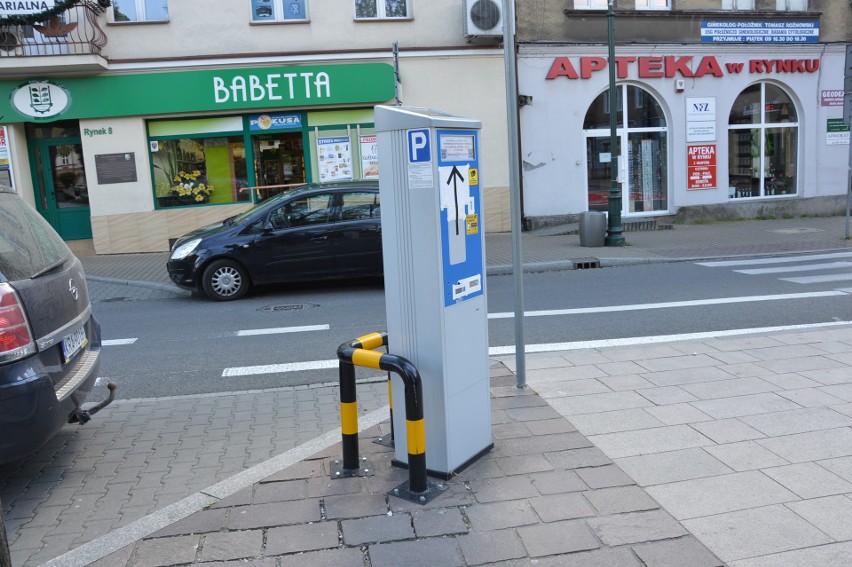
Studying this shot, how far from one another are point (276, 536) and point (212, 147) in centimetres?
1432

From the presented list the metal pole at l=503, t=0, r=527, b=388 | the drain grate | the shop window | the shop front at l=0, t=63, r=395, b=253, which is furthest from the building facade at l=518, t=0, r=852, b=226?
the metal pole at l=503, t=0, r=527, b=388

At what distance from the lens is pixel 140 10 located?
15.9m

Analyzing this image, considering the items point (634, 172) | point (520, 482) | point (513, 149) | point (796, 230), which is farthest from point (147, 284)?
point (796, 230)

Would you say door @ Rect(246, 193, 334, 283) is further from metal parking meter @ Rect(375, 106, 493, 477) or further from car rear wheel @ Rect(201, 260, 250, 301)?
metal parking meter @ Rect(375, 106, 493, 477)

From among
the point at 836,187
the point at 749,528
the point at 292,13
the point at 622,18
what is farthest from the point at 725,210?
the point at 749,528

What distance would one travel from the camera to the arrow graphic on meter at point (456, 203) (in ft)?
12.9

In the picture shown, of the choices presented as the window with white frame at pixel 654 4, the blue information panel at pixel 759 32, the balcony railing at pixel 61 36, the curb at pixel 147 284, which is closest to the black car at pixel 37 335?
the curb at pixel 147 284

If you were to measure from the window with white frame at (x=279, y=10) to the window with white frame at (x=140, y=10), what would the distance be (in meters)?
1.90

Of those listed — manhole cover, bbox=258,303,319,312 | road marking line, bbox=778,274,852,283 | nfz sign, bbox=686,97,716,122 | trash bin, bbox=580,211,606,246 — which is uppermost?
nfz sign, bbox=686,97,716,122

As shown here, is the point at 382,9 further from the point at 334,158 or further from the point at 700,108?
the point at 700,108

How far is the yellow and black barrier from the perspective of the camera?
3.80m

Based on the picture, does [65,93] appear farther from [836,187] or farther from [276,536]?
[836,187]

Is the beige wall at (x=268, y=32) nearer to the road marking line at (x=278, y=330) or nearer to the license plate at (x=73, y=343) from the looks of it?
the road marking line at (x=278, y=330)

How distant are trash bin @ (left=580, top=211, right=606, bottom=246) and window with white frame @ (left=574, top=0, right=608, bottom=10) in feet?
18.9
